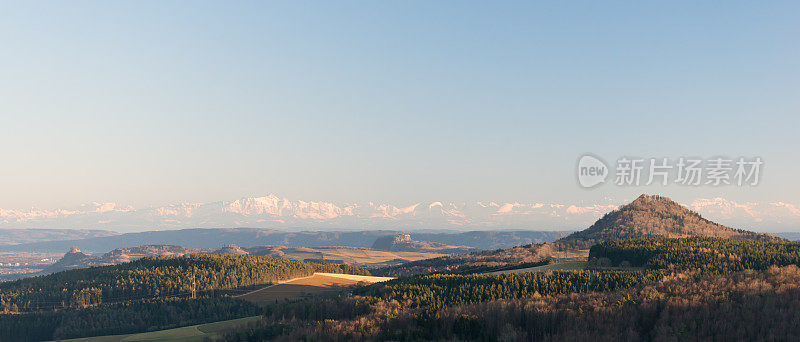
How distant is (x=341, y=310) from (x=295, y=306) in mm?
32426

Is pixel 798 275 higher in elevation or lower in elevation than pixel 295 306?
higher

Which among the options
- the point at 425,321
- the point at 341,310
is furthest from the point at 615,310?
the point at 341,310

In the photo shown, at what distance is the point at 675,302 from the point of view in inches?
4542

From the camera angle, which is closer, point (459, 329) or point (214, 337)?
point (459, 329)

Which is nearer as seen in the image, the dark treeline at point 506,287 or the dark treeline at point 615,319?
the dark treeline at point 615,319

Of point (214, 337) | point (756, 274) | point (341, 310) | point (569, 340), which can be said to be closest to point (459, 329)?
point (569, 340)

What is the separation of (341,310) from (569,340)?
8780 cm

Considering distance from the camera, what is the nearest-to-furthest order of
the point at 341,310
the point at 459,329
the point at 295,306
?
1. the point at 459,329
2. the point at 341,310
3. the point at 295,306

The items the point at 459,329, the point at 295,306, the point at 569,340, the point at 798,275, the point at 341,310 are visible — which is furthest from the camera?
the point at 295,306

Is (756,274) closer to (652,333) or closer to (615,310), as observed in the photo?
(615,310)

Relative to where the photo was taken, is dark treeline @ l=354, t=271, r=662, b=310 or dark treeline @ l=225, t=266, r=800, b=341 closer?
dark treeline @ l=225, t=266, r=800, b=341

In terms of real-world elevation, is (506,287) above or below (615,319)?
below

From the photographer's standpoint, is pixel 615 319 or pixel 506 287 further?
pixel 506 287

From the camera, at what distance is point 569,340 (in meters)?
98.4
